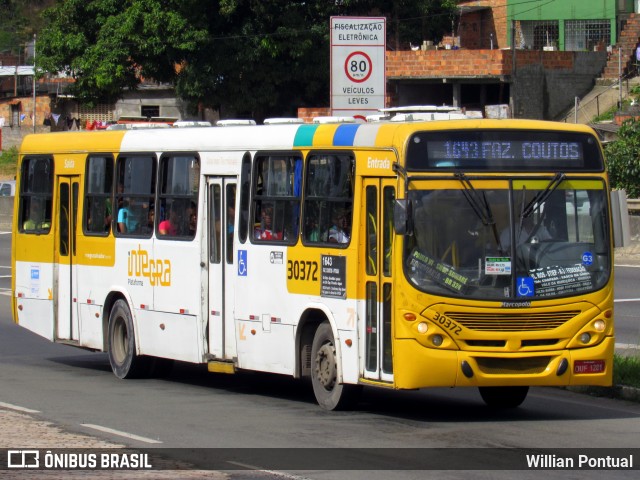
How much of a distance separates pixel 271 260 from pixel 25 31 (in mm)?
79398

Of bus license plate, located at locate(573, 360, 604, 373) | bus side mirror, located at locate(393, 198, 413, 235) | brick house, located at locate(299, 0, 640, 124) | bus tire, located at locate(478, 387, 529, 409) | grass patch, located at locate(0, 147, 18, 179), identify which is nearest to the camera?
bus side mirror, located at locate(393, 198, 413, 235)

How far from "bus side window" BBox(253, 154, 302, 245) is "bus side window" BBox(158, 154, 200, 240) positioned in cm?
123

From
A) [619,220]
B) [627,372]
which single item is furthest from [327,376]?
[627,372]

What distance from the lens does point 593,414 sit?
1226 centimetres

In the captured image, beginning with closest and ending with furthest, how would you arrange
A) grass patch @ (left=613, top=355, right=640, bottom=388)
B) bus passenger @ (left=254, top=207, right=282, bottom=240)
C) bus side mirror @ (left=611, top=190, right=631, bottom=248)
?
bus side mirror @ (left=611, top=190, right=631, bottom=248), bus passenger @ (left=254, top=207, right=282, bottom=240), grass patch @ (left=613, top=355, right=640, bottom=388)

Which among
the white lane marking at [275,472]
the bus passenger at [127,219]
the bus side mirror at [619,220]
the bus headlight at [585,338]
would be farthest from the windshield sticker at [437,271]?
the bus passenger at [127,219]

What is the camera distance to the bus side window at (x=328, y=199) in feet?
40.2

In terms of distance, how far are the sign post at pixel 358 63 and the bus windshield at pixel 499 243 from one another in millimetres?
7378

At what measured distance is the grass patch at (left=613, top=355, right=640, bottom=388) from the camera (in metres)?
13.4

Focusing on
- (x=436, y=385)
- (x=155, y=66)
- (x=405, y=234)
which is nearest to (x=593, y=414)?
(x=436, y=385)

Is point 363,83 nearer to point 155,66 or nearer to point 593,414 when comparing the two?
point 593,414

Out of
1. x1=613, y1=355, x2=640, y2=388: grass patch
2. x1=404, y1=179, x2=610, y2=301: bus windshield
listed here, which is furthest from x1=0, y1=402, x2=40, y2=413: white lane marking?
x1=613, y1=355, x2=640, y2=388: grass patch

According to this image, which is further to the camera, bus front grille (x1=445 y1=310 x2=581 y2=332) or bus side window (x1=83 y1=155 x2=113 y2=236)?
bus side window (x1=83 y1=155 x2=113 y2=236)

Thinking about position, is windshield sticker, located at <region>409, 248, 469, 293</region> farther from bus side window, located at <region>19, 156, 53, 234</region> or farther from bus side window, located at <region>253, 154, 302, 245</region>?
bus side window, located at <region>19, 156, 53, 234</region>
